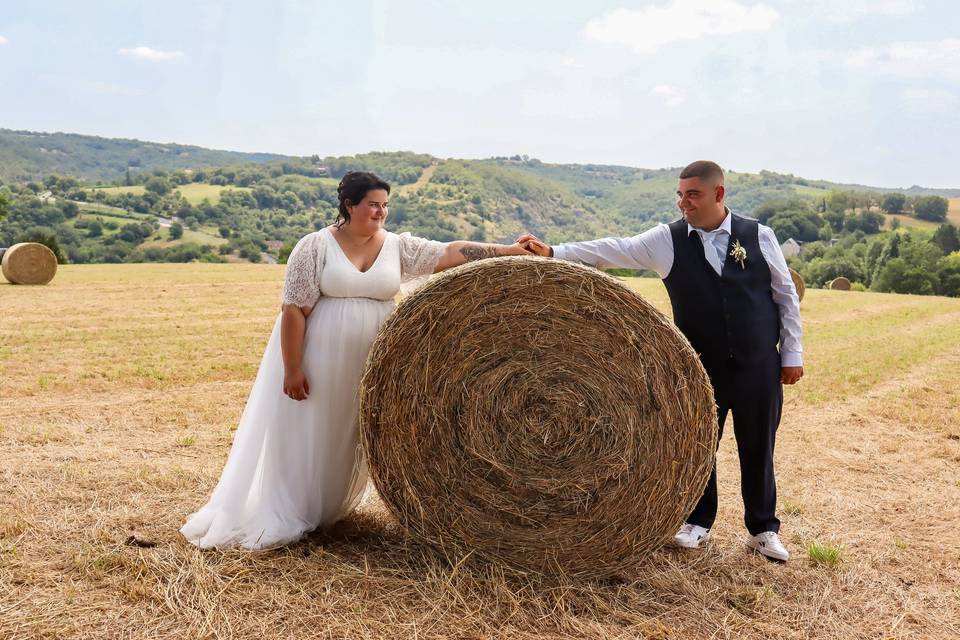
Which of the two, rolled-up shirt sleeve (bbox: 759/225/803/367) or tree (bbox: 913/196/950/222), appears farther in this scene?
tree (bbox: 913/196/950/222)

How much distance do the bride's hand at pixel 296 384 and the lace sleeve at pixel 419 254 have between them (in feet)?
2.81

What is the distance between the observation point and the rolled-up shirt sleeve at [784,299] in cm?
466

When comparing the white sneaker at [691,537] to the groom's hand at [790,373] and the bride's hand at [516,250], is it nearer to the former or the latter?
the groom's hand at [790,373]

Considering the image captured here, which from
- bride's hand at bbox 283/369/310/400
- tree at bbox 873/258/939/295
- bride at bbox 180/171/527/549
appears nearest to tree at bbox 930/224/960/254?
tree at bbox 873/258/939/295

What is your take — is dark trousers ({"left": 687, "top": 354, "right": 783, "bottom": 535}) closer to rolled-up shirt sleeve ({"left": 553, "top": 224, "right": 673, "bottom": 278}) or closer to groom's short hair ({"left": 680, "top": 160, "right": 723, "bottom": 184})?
rolled-up shirt sleeve ({"left": 553, "top": 224, "right": 673, "bottom": 278})

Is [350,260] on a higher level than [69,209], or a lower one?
higher

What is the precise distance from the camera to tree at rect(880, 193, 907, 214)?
9994cm

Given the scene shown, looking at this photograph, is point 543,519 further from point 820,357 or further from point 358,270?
point 820,357

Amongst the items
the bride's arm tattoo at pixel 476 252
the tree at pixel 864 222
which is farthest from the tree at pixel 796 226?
the bride's arm tattoo at pixel 476 252

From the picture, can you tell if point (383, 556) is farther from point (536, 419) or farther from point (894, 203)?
point (894, 203)

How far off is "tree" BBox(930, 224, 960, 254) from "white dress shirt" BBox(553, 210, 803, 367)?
74.8 meters

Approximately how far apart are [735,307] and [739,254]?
0.95 feet

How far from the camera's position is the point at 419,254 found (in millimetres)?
4879

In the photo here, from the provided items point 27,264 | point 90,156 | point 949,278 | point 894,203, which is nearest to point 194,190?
point 90,156
